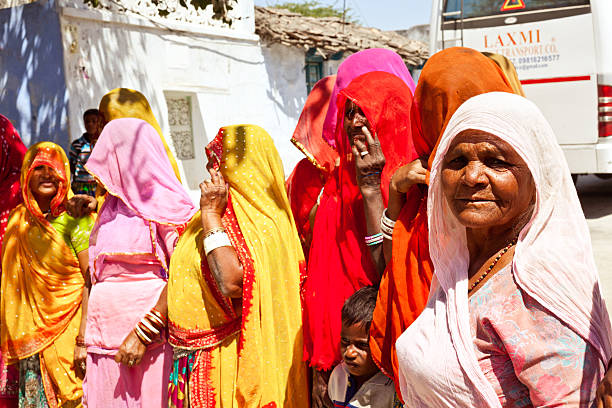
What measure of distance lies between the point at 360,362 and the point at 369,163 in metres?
0.69

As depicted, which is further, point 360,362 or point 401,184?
point 360,362

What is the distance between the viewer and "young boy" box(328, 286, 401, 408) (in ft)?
6.86

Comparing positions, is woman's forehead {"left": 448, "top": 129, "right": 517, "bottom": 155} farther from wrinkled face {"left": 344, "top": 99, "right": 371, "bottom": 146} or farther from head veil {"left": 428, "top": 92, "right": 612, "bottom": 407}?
wrinkled face {"left": 344, "top": 99, "right": 371, "bottom": 146}

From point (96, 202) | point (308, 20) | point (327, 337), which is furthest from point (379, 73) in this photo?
point (308, 20)

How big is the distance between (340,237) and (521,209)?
0.99 metres

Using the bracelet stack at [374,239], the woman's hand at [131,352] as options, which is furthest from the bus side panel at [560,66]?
the woman's hand at [131,352]

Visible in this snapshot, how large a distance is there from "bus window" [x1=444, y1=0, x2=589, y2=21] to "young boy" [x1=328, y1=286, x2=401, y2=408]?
592 centimetres

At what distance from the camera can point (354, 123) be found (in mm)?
2326

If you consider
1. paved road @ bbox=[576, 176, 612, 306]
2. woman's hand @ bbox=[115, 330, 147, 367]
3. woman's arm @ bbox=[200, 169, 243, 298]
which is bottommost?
paved road @ bbox=[576, 176, 612, 306]

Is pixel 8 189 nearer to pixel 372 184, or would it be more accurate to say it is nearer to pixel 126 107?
pixel 126 107

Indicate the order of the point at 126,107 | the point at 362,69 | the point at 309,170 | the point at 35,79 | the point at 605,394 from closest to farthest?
the point at 605,394 → the point at 362,69 → the point at 309,170 → the point at 126,107 → the point at 35,79

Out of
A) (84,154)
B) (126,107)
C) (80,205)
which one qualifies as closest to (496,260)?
(80,205)

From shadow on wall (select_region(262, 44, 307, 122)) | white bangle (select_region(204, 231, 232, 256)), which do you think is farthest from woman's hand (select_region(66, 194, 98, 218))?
shadow on wall (select_region(262, 44, 307, 122))

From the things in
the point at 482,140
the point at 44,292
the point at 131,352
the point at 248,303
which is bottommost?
the point at 131,352
